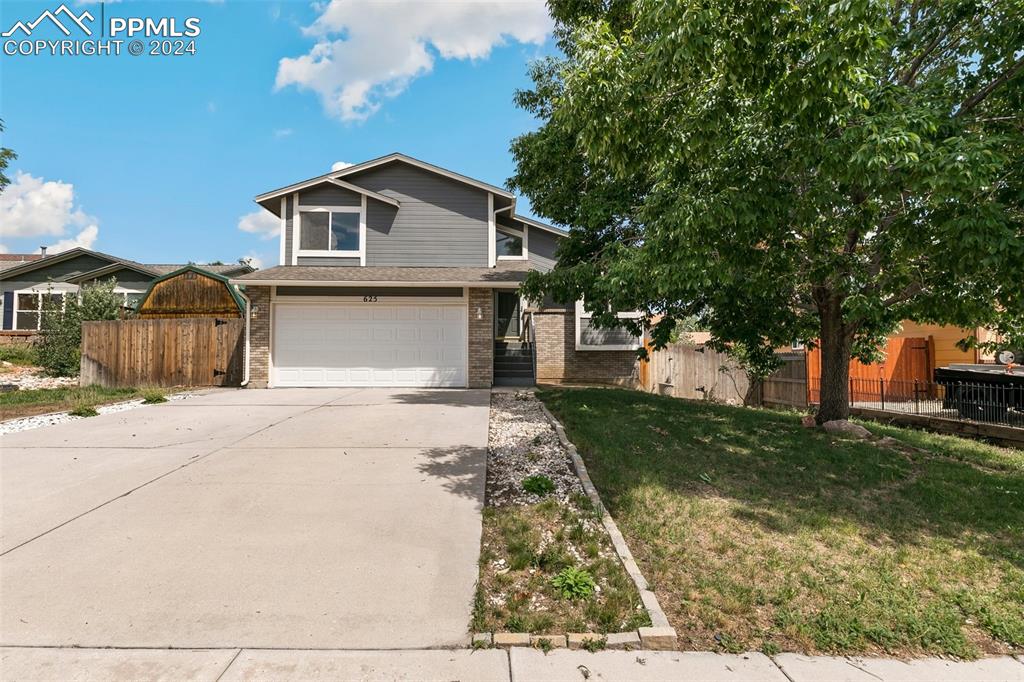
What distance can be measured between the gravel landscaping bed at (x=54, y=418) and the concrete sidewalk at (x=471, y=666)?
22.9ft

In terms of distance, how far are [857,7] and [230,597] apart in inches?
230

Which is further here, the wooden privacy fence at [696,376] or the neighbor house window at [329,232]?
the wooden privacy fence at [696,376]

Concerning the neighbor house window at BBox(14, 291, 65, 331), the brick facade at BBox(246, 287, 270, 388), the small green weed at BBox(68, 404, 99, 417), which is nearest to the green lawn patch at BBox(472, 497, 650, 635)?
the small green weed at BBox(68, 404, 99, 417)

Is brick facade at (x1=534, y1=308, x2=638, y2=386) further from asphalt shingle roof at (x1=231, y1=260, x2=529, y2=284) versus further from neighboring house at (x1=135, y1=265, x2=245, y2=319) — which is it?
neighboring house at (x1=135, y1=265, x2=245, y2=319)

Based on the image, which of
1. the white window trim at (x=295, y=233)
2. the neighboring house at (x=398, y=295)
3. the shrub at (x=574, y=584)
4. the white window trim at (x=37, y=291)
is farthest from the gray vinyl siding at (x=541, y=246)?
the white window trim at (x=37, y=291)

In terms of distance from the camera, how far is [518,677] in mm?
2389

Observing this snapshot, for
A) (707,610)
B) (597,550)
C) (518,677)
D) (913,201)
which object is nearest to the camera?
(518,677)

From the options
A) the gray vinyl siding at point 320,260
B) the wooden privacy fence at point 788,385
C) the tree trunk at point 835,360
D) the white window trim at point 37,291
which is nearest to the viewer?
the tree trunk at point 835,360

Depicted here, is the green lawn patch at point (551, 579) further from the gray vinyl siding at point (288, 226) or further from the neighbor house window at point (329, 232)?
the gray vinyl siding at point (288, 226)

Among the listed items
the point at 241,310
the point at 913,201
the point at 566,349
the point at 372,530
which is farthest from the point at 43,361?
the point at 913,201

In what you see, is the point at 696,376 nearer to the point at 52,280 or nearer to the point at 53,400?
the point at 53,400

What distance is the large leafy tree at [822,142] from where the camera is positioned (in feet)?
12.8

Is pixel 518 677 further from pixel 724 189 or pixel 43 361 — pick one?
pixel 43 361

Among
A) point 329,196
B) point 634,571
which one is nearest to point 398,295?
point 329,196
